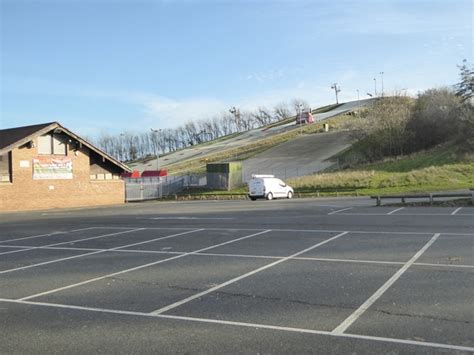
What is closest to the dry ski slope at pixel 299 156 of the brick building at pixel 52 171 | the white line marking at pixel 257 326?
the brick building at pixel 52 171

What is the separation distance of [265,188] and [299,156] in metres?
41.3

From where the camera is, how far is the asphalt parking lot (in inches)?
219

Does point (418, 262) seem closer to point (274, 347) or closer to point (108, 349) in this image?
point (274, 347)

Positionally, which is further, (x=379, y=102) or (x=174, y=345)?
(x=379, y=102)

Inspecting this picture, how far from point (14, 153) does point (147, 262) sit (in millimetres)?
27686

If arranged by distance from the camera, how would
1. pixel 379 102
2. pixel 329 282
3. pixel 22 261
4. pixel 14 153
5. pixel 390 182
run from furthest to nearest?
1. pixel 379 102
2. pixel 390 182
3. pixel 14 153
4. pixel 22 261
5. pixel 329 282

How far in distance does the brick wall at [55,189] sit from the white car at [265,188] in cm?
1106

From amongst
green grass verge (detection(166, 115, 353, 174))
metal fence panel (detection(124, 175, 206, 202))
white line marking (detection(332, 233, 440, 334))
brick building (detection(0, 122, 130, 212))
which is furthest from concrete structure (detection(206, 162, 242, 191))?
white line marking (detection(332, 233, 440, 334))

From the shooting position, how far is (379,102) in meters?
66.9

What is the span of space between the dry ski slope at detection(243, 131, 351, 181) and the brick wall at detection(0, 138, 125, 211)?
24.2m

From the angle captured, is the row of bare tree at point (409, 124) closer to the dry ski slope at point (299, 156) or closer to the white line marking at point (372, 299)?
the dry ski slope at point (299, 156)

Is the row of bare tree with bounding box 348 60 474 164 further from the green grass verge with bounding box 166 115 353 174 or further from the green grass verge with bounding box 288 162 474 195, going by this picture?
the green grass verge with bounding box 166 115 353 174

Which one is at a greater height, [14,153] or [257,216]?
[14,153]

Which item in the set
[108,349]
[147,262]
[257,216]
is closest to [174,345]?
[108,349]
